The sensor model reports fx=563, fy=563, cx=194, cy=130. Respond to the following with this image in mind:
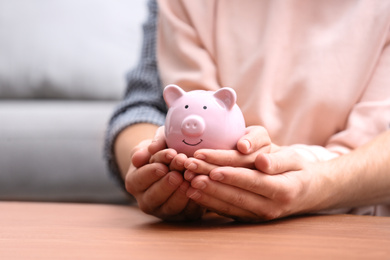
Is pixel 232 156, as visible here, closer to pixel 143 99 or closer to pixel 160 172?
pixel 160 172

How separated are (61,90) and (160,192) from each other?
1.12 metres

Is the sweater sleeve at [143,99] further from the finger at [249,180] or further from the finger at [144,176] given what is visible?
the finger at [249,180]

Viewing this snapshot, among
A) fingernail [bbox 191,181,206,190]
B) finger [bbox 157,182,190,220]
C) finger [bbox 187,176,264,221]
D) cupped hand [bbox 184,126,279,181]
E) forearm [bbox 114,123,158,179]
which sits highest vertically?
cupped hand [bbox 184,126,279,181]

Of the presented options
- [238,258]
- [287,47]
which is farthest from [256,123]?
[238,258]

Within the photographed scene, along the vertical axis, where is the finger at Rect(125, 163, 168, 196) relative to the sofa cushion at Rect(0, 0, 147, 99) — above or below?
above

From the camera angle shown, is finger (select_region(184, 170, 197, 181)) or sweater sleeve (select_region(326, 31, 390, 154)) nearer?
finger (select_region(184, 170, 197, 181))

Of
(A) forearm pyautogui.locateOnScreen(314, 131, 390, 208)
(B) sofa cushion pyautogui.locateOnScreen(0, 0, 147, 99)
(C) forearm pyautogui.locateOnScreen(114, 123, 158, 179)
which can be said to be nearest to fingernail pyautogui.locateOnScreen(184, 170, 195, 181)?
(A) forearm pyautogui.locateOnScreen(314, 131, 390, 208)

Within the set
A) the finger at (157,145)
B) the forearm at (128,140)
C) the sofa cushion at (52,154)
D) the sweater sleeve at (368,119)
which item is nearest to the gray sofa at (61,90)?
the sofa cushion at (52,154)

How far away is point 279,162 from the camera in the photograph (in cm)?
59

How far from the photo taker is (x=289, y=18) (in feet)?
3.02

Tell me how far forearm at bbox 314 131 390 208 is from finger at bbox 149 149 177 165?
0.20 metres

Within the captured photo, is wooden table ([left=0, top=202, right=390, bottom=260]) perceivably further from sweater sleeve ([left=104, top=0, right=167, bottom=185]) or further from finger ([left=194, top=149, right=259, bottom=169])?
sweater sleeve ([left=104, top=0, right=167, bottom=185])

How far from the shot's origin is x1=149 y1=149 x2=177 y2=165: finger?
0.57 m

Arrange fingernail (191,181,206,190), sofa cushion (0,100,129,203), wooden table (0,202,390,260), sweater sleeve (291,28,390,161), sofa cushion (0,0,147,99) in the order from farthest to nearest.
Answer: sofa cushion (0,0,147,99) → sofa cushion (0,100,129,203) → sweater sleeve (291,28,390,161) → fingernail (191,181,206,190) → wooden table (0,202,390,260)
